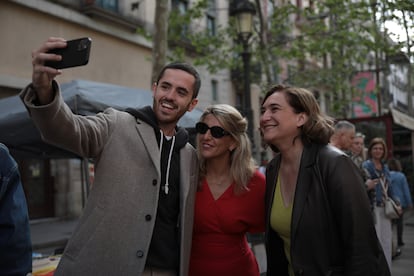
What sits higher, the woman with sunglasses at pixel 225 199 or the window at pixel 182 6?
the window at pixel 182 6

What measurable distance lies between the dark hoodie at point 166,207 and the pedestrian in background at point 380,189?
4193 millimetres

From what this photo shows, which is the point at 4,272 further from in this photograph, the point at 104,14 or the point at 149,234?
the point at 104,14

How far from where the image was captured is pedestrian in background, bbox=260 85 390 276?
7.05 feet

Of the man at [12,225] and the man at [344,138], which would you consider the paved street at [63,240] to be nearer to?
the man at [344,138]

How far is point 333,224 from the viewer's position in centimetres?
223

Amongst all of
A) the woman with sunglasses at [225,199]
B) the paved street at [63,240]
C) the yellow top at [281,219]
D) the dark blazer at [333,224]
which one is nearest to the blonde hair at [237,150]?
the woman with sunglasses at [225,199]

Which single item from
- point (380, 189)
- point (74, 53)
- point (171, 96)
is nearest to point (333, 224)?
point (171, 96)

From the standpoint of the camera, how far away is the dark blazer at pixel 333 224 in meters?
2.13

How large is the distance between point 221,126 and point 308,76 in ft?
52.2

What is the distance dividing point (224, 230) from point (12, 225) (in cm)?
→ 147

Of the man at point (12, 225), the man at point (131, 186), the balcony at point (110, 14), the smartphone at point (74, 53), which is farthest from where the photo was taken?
the balcony at point (110, 14)

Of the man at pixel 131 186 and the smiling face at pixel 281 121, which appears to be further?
the smiling face at pixel 281 121

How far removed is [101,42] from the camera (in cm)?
1582

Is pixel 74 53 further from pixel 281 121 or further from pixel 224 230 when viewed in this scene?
pixel 224 230
